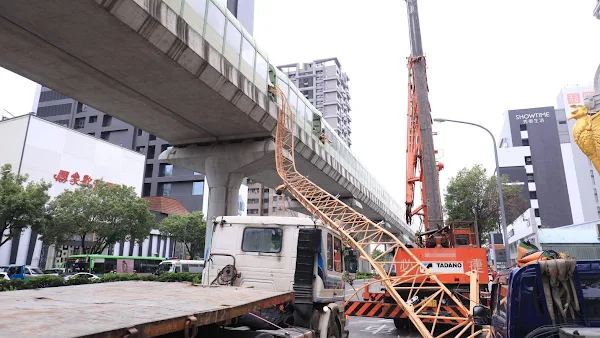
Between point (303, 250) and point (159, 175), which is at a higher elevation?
point (159, 175)

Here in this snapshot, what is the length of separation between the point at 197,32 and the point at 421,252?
973cm

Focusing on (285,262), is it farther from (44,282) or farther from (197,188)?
(197,188)

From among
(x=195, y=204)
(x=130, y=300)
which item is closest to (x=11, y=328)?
(x=130, y=300)

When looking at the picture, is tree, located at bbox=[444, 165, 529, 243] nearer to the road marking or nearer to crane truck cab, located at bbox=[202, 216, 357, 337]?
the road marking

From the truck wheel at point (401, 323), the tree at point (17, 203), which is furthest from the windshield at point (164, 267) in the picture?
the truck wheel at point (401, 323)

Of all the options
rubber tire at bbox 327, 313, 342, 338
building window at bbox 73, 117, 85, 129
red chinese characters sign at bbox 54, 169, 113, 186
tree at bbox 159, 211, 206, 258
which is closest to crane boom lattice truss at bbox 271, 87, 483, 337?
rubber tire at bbox 327, 313, 342, 338

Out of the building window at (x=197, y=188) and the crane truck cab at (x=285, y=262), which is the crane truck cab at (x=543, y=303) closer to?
the crane truck cab at (x=285, y=262)

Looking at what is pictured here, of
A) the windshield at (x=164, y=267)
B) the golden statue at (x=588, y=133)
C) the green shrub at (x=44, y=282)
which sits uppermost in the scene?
the golden statue at (x=588, y=133)

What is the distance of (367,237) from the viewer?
1512 centimetres

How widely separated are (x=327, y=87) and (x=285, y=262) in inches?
4068

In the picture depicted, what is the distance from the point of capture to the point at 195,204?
63.3 m

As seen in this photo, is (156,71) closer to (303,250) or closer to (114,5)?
(114,5)

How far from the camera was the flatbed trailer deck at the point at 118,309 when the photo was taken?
8.28 ft

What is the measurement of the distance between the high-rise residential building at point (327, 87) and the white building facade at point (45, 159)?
68650 mm
